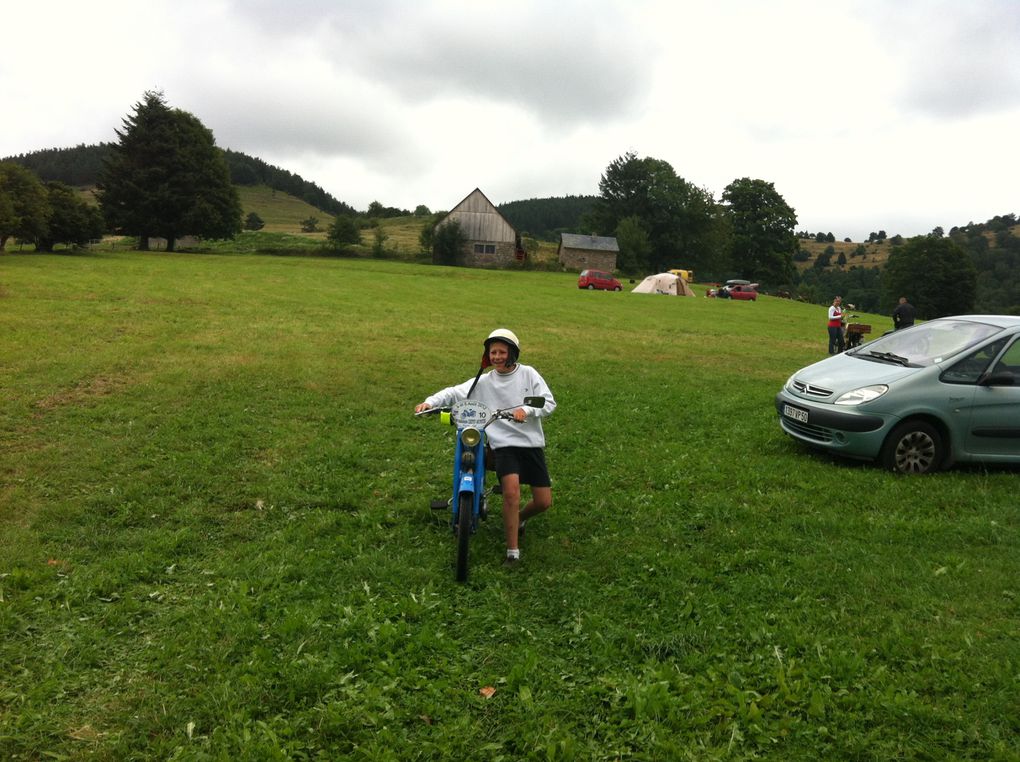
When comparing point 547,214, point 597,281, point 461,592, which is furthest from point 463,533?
point 547,214

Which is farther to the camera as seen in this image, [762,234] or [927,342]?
[762,234]

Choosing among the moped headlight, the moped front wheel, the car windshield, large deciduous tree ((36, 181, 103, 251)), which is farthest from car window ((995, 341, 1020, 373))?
large deciduous tree ((36, 181, 103, 251))

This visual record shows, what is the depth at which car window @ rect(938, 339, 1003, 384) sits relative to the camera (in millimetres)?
7629

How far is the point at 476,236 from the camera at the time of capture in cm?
6488

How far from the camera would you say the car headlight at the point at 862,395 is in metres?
7.61

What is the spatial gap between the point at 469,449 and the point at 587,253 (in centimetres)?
6623

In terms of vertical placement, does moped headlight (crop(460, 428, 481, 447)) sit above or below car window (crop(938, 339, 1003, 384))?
below

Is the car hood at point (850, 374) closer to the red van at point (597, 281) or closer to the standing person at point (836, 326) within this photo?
the standing person at point (836, 326)

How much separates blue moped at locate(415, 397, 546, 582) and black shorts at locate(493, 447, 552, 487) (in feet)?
0.50

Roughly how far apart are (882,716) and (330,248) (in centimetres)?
6147

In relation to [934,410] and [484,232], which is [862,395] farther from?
[484,232]

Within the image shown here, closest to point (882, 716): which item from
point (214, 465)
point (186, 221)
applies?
point (214, 465)

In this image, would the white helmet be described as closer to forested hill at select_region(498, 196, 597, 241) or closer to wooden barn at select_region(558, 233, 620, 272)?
wooden barn at select_region(558, 233, 620, 272)

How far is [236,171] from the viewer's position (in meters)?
148
